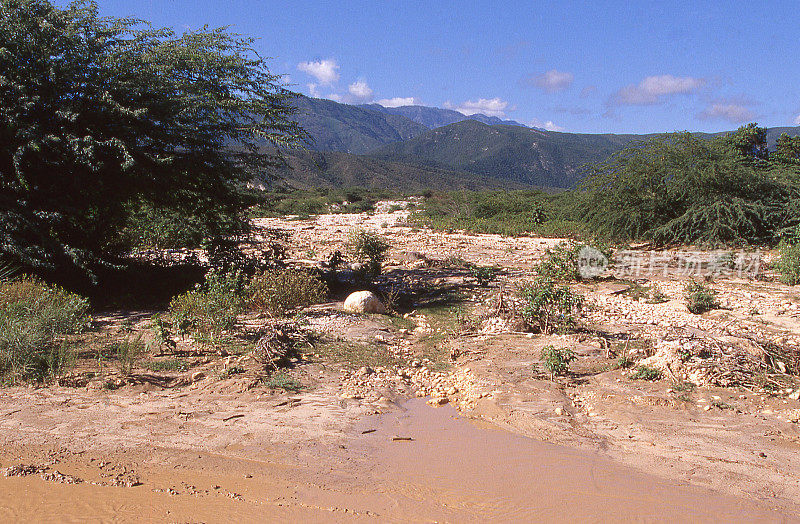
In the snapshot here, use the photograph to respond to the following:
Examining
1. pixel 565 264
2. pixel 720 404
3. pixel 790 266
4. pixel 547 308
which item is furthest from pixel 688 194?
pixel 720 404

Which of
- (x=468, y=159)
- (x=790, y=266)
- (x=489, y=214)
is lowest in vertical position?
(x=790, y=266)

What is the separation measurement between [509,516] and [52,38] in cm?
905

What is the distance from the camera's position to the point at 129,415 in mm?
4910

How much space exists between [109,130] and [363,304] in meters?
4.69

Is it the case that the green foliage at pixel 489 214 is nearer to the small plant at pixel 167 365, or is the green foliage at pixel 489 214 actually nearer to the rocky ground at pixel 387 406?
the rocky ground at pixel 387 406

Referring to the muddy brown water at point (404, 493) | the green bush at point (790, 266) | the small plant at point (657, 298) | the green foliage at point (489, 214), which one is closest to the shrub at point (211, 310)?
the muddy brown water at point (404, 493)

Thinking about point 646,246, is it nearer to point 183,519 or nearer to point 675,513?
point 675,513

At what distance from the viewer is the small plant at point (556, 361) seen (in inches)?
241

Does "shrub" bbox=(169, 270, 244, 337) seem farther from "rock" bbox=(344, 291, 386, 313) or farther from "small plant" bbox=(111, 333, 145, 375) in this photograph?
"rock" bbox=(344, 291, 386, 313)

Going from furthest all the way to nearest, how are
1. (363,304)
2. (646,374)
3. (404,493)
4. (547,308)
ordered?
(363,304) < (547,308) < (646,374) < (404,493)

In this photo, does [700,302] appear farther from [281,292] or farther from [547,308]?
[281,292]

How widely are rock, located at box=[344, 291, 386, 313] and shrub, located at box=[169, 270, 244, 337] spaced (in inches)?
A: 67.9

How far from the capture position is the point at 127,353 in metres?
6.07

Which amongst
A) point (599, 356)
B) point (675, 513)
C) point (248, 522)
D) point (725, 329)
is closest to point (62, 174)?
point (248, 522)
